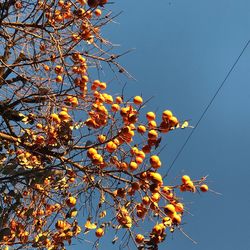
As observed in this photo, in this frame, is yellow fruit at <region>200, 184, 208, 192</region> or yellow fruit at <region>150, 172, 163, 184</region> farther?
yellow fruit at <region>200, 184, 208, 192</region>

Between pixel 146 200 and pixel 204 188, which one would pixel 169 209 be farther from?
→ pixel 204 188

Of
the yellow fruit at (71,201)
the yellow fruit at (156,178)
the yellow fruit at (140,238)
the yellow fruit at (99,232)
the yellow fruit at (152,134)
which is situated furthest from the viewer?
the yellow fruit at (99,232)

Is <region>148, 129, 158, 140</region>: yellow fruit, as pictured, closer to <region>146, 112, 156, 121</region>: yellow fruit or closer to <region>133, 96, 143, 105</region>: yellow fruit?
<region>146, 112, 156, 121</region>: yellow fruit

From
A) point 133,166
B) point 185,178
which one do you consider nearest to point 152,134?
point 133,166

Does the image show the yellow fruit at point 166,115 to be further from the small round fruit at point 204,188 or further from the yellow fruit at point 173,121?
the small round fruit at point 204,188

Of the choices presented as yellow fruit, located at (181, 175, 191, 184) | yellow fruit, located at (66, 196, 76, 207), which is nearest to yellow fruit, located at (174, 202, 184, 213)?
yellow fruit, located at (181, 175, 191, 184)

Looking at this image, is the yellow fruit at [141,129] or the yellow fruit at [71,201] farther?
the yellow fruit at [71,201]

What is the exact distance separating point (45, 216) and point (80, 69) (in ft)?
4.15

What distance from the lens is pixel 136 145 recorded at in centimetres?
270

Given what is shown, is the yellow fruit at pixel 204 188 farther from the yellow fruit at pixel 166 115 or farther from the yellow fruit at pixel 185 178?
the yellow fruit at pixel 166 115

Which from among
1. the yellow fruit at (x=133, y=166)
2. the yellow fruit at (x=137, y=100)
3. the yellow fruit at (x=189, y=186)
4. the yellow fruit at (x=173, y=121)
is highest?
the yellow fruit at (x=137, y=100)

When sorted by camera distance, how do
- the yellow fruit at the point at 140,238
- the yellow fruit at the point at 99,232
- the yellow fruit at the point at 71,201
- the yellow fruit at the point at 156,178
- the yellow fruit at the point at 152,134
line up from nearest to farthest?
the yellow fruit at the point at 156,178 < the yellow fruit at the point at 152,134 < the yellow fruit at the point at 140,238 < the yellow fruit at the point at 71,201 < the yellow fruit at the point at 99,232

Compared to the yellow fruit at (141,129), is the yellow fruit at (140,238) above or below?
below

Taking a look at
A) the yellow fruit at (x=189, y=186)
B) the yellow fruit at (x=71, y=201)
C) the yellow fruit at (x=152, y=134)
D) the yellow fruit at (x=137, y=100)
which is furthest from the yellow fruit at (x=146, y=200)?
the yellow fruit at (x=137, y=100)
